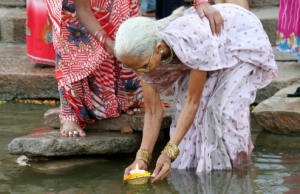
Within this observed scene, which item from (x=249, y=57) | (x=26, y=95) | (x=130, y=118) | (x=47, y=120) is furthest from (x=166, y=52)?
(x=26, y=95)

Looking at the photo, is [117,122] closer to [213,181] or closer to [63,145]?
[63,145]

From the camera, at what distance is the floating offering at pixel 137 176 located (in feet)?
13.0

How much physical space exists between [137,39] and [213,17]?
0.64 m

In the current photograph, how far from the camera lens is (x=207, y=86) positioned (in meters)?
4.26

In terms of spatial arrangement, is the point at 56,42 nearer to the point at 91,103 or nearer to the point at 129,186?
the point at 91,103

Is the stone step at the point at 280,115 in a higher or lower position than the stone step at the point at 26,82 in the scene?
higher

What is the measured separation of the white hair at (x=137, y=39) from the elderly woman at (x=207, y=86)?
182mm

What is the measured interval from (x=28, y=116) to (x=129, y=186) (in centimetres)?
218

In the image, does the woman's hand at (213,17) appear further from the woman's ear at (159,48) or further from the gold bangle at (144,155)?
the gold bangle at (144,155)

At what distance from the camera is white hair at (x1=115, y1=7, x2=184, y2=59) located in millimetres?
3648

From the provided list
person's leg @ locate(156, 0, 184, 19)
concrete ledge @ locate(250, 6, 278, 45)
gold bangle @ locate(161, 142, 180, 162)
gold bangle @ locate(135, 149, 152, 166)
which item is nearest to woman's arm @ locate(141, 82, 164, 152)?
gold bangle @ locate(135, 149, 152, 166)

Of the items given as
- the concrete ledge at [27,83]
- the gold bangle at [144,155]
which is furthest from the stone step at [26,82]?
the gold bangle at [144,155]

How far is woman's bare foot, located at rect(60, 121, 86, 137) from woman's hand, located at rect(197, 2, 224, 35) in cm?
116

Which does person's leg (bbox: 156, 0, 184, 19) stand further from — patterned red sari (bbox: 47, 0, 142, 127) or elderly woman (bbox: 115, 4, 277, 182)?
elderly woman (bbox: 115, 4, 277, 182)
